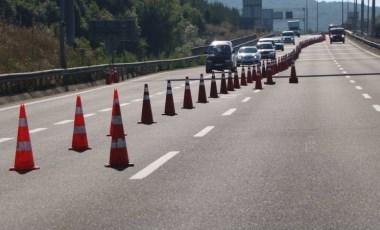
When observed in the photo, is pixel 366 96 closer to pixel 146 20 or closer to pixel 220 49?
pixel 220 49

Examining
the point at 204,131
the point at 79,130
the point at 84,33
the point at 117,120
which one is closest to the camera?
the point at 117,120

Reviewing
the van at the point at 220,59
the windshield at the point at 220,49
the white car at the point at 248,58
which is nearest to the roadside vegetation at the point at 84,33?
the van at the point at 220,59

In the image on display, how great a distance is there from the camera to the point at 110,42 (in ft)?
201

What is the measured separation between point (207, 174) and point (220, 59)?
130 feet

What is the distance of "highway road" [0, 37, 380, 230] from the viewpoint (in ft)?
26.0

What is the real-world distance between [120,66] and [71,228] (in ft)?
117

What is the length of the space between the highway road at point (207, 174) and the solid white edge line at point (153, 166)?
0.04 ft

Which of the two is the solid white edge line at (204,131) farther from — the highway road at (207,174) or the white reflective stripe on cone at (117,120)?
the white reflective stripe on cone at (117,120)

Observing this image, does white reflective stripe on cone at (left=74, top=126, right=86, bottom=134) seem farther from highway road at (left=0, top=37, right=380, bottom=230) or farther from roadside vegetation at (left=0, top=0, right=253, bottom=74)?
roadside vegetation at (left=0, top=0, right=253, bottom=74)

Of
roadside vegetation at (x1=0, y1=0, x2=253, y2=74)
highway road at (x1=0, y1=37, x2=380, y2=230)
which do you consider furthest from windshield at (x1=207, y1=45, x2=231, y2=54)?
highway road at (x1=0, y1=37, x2=380, y2=230)

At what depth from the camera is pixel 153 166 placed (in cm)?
1134

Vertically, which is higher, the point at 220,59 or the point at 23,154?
the point at 23,154

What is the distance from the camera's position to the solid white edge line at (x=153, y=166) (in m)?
10.5

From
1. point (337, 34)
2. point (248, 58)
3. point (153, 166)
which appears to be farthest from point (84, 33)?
point (153, 166)
